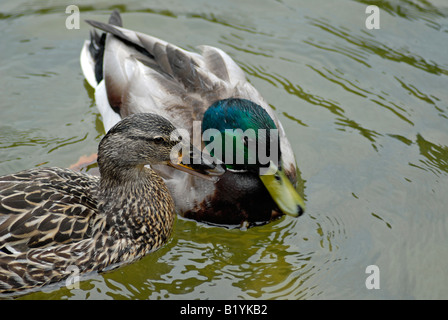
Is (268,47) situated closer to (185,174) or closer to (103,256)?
(185,174)

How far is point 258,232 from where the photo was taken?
606 cm

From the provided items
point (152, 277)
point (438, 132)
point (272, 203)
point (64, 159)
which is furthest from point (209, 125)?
point (438, 132)

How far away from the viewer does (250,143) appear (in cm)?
549

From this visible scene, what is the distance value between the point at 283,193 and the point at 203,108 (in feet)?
3.64

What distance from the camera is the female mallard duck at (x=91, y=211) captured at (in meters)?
5.05

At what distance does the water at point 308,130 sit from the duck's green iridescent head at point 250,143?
0.56 metres

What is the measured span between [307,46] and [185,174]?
3056mm

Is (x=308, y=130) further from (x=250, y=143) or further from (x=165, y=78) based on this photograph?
(x=250, y=143)
